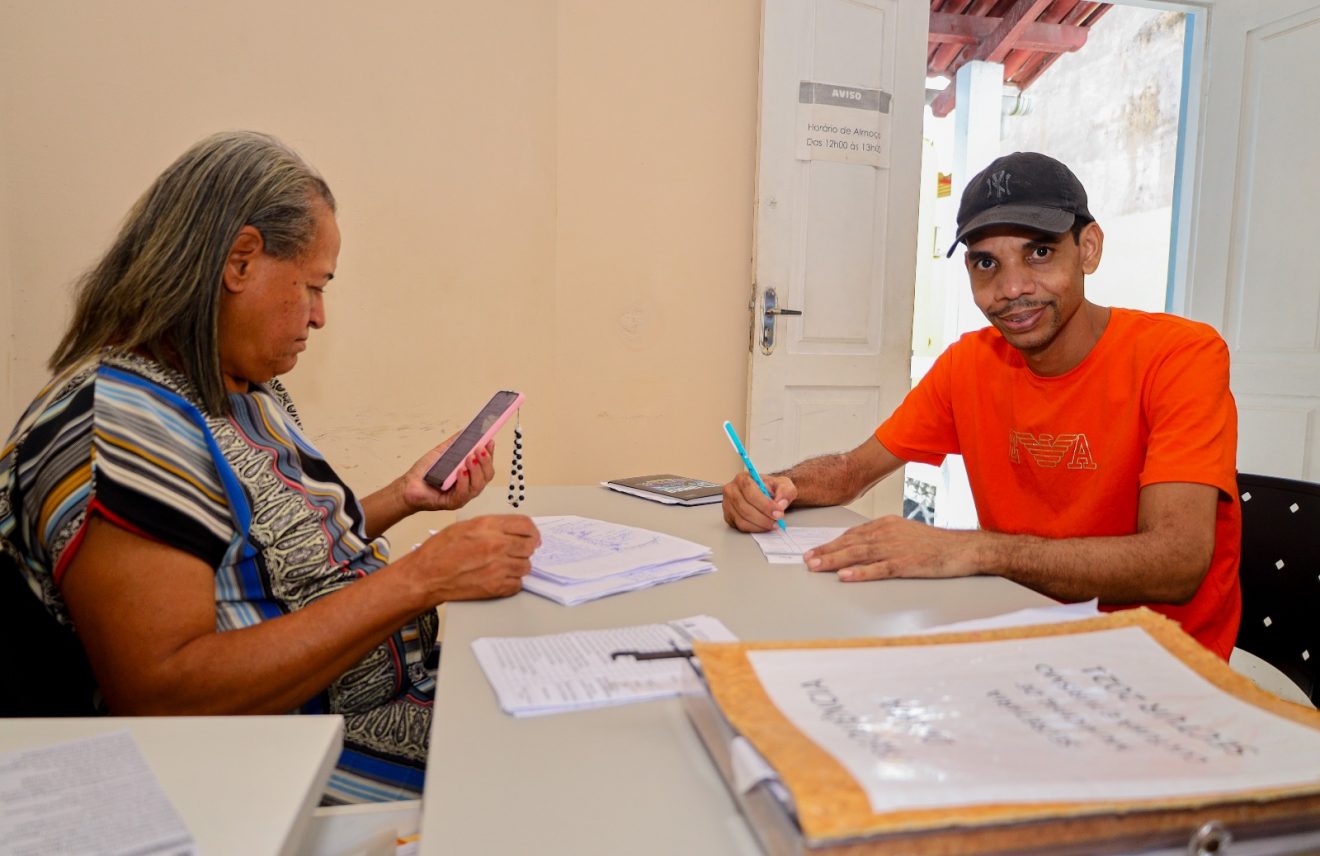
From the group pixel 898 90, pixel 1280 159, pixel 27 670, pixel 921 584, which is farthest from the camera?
pixel 898 90

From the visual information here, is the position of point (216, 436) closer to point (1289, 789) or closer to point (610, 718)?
point (610, 718)

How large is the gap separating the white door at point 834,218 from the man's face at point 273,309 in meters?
2.18

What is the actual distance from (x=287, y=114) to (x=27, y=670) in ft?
8.20

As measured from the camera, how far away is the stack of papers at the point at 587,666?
2.43 ft

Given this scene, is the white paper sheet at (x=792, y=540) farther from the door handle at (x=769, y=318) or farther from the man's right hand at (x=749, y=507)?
the door handle at (x=769, y=318)

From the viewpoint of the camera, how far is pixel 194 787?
610 mm

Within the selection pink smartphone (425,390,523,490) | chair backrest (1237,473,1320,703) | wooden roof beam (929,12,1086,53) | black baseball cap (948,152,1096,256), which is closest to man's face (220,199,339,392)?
pink smartphone (425,390,523,490)

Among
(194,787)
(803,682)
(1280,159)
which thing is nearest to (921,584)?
(803,682)

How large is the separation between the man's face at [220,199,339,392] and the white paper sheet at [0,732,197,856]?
62 centimetres

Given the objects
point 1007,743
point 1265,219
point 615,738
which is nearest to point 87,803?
point 615,738

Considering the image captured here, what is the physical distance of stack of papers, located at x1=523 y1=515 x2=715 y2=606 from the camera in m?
1.09

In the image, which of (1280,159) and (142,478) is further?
(1280,159)

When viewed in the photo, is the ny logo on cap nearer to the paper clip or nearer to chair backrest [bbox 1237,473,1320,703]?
chair backrest [bbox 1237,473,1320,703]

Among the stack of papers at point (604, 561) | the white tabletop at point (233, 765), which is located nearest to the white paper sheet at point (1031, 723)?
the white tabletop at point (233, 765)
